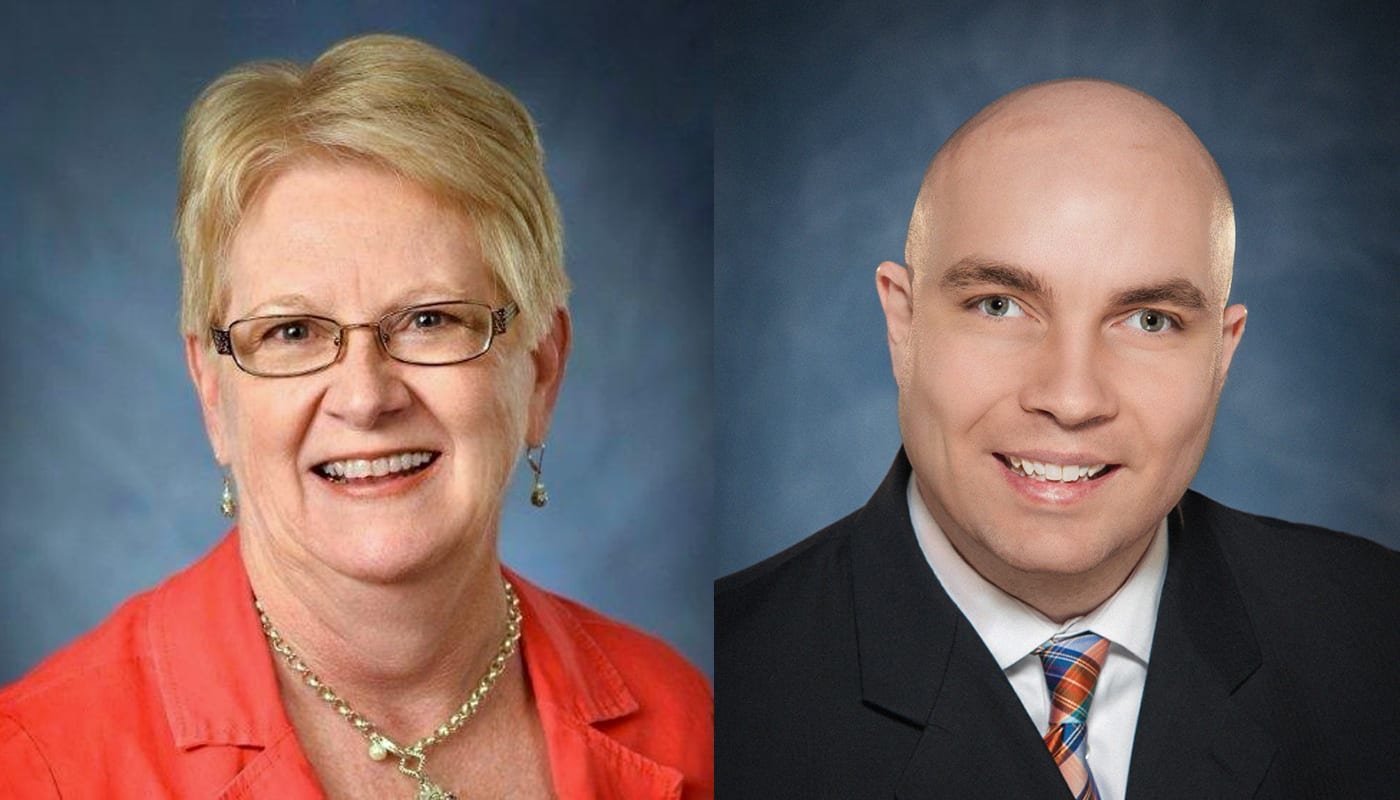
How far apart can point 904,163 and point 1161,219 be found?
0.50 metres

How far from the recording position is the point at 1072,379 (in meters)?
2.54

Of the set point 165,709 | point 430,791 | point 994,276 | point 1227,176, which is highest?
point 1227,176

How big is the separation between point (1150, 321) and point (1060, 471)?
0.97 ft

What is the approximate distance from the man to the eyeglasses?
799 millimetres

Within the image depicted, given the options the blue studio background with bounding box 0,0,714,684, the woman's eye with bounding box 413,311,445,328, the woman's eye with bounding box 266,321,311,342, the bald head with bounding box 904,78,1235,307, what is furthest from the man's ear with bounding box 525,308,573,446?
the bald head with bounding box 904,78,1235,307

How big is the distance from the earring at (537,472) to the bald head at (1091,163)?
2.53ft

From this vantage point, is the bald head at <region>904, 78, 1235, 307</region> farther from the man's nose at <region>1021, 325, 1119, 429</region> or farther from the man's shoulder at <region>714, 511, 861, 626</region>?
the man's shoulder at <region>714, 511, 861, 626</region>

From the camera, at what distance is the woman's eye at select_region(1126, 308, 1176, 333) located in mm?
2562

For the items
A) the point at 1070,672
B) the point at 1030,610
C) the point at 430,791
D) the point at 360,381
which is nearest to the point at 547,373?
the point at 360,381

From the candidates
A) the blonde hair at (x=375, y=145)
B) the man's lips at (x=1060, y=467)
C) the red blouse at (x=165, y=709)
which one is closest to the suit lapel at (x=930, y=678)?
the man's lips at (x=1060, y=467)

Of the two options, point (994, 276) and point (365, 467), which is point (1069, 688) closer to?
point (994, 276)

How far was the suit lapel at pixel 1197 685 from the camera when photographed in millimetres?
2693

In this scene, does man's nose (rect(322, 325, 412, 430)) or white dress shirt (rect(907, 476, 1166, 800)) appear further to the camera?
white dress shirt (rect(907, 476, 1166, 800))

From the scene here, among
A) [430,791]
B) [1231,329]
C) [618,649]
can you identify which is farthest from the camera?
[618,649]
